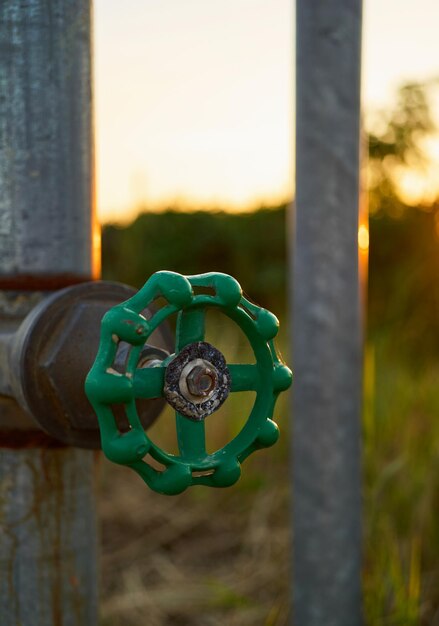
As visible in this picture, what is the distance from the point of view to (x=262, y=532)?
2.37 m

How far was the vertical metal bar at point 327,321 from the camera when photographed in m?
1.35

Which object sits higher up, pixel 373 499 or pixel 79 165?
pixel 79 165

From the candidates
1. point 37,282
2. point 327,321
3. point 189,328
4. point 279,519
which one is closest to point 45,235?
point 37,282

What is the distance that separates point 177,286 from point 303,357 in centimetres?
88

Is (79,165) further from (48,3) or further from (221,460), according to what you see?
(221,460)

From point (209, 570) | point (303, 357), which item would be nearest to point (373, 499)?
point (209, 570)

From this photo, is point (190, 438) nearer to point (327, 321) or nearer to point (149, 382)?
point (149, 382)

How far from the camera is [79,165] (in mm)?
743

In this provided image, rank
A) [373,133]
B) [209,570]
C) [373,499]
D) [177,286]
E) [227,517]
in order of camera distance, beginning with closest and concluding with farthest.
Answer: [177,286] → [373,499] → [209,570] → [227,517] → [373,133]

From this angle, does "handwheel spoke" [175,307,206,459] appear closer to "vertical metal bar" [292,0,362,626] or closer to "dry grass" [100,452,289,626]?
"vertical metal bar" [292,0,362,626]

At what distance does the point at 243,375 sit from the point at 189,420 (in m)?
0.06

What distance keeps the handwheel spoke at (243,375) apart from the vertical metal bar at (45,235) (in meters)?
0.22

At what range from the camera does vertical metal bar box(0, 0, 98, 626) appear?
71 centimetres

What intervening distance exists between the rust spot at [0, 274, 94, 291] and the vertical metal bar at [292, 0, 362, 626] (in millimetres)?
707
